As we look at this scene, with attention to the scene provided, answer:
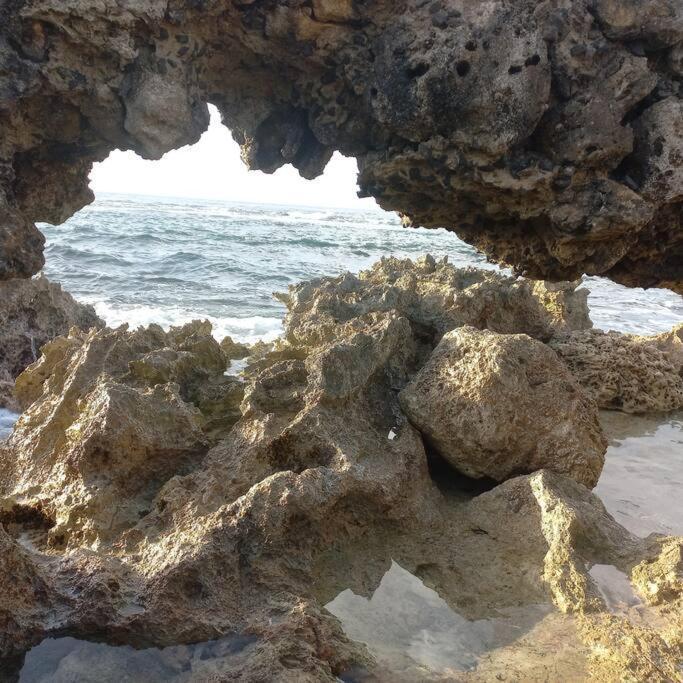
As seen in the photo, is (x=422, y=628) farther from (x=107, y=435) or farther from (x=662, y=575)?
(x=107, y=435)

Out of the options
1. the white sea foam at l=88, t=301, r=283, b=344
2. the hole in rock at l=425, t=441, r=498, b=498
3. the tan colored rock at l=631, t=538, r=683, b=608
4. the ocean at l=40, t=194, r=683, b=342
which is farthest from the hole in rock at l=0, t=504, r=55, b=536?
the ocean at l=40, t=194, r=683, b=342

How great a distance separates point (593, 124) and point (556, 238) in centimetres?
68

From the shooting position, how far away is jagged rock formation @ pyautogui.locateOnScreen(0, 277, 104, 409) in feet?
19.3

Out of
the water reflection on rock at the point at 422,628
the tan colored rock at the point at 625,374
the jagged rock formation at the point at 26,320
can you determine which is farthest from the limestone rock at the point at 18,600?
the tan colored rock at the point at 625,374

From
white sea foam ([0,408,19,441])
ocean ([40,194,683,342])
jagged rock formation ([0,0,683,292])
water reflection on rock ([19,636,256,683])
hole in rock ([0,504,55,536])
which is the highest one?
jagged rock formation ([0,0,683,292])

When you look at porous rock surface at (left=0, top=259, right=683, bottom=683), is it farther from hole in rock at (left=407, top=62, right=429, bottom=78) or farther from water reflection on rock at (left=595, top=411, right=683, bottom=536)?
hole in rock at (left=407, top=62, right=429, bottom=78)

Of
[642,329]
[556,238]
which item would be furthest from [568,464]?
[642,329]

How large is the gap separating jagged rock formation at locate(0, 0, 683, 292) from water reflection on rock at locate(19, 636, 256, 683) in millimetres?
2527

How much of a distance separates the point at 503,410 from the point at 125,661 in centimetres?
202

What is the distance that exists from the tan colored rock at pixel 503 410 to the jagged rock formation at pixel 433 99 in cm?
94

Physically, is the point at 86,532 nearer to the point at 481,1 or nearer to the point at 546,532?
the point at 546,532

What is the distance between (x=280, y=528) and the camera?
2.40m

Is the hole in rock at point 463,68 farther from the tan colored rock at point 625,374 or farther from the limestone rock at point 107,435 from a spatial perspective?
the tan colored rock at point 625,374

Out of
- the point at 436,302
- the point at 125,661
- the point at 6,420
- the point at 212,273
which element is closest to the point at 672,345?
the point at 436,302
